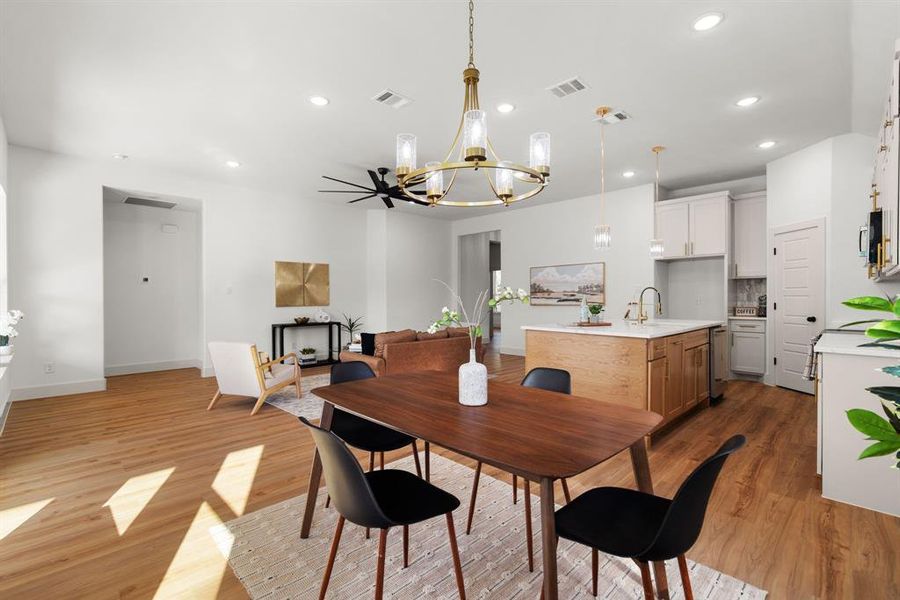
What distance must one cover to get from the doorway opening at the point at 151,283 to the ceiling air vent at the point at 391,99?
13.1ft

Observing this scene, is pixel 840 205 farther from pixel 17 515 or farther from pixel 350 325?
pixel 17 515

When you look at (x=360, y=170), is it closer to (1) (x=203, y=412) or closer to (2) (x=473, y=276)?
(1) (x=203, y=412)

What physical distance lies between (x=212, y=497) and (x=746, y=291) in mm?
6917

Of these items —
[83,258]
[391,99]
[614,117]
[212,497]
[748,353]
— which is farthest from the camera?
[748,353]

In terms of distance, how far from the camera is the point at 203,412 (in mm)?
4379

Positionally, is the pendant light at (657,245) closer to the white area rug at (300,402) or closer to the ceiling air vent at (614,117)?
the ceiling air vent at (614,117)

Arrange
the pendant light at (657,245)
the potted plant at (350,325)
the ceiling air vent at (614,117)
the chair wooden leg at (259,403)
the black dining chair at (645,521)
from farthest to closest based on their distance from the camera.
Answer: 1. the potted plant at (350,325)
2. the pendant light at (657,245)
3. the chair wooden leg at (259,403)
4. the ceiling air vent at (614,117)
5. the black dining chair at (645,521)

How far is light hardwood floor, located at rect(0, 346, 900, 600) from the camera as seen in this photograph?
1823 millimetres

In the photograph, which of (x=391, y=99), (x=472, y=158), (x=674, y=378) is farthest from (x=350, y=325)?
(x=472, y=158)

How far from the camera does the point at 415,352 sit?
4.68 metres

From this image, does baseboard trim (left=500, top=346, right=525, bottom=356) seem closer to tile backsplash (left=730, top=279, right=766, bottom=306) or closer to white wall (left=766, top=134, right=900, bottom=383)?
tile backsplash (left=730, top=279, right=766, bottom=306)

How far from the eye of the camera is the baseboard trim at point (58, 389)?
4746 millimetres

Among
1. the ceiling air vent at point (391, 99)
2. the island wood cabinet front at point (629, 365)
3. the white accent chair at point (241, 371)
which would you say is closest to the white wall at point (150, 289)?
the white accent chair at point (241, 371)

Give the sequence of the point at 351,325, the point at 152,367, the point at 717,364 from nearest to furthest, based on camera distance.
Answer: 1. the point at 717,364
2. the point at 152,367
3. the point at 351,325
